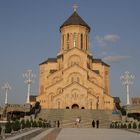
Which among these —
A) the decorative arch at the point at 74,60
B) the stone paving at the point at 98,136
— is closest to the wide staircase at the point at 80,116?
the decorative arch at the point at 74,60

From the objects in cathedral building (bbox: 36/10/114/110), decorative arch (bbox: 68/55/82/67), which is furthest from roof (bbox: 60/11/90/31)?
decorative arch (bbox: 68/55/82/67)

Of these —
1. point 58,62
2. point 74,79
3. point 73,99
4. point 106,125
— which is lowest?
point 106,125

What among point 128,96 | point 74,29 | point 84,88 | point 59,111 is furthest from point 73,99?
point 74,29

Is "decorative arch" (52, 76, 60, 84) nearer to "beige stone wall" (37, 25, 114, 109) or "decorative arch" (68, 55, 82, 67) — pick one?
"beige stone wall" (37, 25, 114, 109)

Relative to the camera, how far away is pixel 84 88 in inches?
1966

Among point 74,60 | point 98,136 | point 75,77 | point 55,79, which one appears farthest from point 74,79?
point 98,136

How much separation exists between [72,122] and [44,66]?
23.9 meters

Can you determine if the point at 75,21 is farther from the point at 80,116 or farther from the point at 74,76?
the point at 80,116

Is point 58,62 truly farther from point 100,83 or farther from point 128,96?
point 128,96

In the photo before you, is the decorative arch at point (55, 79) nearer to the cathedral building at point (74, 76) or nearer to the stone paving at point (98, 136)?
the cathedral building at point (74, 76)

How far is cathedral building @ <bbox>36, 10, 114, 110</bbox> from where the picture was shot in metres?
49.9

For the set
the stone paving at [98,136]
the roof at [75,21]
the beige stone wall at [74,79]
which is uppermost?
the roof at [75,21]

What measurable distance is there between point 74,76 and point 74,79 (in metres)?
0.51

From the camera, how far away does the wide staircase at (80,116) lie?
38.6 metres
